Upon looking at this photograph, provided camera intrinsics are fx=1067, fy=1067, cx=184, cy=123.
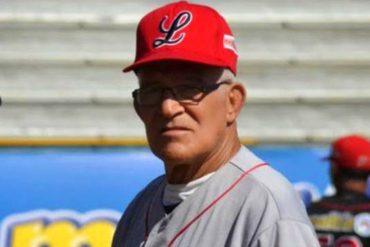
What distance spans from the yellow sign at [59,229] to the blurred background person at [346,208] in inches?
44.2

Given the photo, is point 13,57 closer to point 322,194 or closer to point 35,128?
point 35,128

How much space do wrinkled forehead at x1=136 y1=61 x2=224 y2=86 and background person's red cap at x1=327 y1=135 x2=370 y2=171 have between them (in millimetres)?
2389

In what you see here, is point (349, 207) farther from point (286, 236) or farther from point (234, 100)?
point (286, 236)

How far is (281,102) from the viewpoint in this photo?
5.73 metres

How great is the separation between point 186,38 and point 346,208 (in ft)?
7.60

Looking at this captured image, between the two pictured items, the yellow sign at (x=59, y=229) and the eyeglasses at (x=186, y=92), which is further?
the yellow sign at (x=59, y=229)

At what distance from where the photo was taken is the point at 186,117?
2.03 meters

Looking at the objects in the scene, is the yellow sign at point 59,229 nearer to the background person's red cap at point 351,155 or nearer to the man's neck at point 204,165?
the background person's red cap at point 351,155

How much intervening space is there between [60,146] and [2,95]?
529 mm

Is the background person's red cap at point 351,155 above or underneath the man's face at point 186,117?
underneath

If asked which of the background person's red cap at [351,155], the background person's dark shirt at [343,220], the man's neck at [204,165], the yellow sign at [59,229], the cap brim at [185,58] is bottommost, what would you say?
the yellow sign at [59,229]

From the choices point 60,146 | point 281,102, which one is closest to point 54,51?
point 60,146

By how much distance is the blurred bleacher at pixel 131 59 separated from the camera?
5.65 metres

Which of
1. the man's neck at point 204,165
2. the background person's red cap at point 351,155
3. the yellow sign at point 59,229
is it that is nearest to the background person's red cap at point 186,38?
the man's neck at point 204,165
